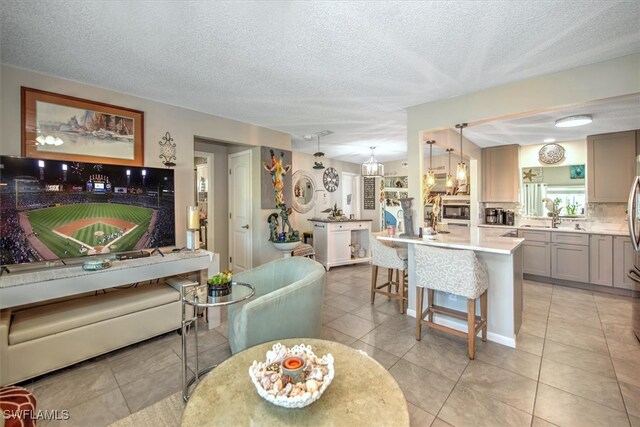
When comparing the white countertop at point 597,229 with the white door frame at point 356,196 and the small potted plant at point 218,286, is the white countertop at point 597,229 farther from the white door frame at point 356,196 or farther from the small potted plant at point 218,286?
the small potted plant at point 218,286

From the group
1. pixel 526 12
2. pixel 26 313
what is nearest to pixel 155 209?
pixel 26 313

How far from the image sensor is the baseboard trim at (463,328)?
8.15 ft

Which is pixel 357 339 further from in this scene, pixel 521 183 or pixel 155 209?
pixel 521 183

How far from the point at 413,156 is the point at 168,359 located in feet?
10.6

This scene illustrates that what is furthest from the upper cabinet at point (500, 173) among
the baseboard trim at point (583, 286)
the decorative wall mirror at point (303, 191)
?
the decorative wall mirror at point (303, 191)

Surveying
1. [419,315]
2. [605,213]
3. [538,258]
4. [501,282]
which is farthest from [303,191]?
[605,213]

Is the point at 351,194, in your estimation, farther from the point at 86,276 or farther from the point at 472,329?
the point at 86,276

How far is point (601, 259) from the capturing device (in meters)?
3.89

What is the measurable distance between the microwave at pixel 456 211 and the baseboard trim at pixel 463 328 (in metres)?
3.10

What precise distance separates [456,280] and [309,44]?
2268mm

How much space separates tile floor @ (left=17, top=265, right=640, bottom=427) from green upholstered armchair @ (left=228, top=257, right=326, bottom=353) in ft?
2.01

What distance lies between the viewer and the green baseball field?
7.55 ft

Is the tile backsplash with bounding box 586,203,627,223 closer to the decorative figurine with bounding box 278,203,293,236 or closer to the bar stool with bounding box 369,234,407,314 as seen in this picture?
the bar stool with bounding box 369,234,407,314

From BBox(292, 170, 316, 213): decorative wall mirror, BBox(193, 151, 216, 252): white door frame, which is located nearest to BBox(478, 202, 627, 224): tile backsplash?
BBox(292, 170, 316, 213): decorative wall mirror
